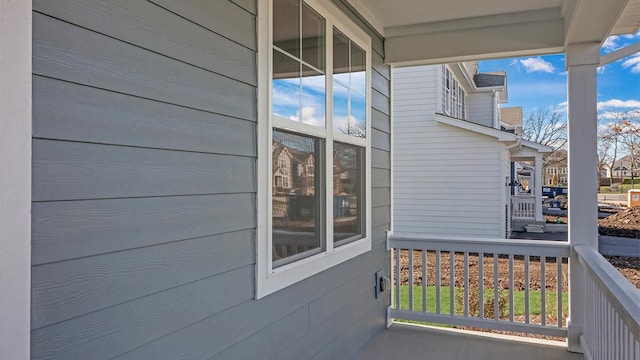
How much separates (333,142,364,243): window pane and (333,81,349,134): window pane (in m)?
A: 0.11

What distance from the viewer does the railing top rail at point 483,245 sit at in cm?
350

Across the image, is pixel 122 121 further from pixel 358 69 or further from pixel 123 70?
pixel 358 69

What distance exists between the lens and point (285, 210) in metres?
2.26

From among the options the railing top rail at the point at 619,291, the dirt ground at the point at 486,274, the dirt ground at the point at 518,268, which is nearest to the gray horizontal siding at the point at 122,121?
the railing top rail at the point at 619,291

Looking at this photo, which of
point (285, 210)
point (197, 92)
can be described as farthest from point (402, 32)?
point (197, 92)

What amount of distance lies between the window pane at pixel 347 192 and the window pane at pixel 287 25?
2.49 ft

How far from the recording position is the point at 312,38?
256 centimetres

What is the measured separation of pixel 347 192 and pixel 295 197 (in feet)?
2.69

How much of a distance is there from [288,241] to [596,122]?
257 centimetres

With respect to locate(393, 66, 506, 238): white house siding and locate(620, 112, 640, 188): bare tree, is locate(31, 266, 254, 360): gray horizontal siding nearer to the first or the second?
locate(620, 112, 640, 188): bare tree

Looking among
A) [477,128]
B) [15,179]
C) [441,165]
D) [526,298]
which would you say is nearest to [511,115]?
[477,128]

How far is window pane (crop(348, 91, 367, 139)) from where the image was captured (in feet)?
10.3

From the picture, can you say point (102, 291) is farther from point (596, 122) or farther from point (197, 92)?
point (596, 122)

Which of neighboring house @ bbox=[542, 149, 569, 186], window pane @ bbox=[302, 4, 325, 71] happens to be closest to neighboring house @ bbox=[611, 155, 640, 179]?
window pane @ bbox=[302, 4, 325, 71]
